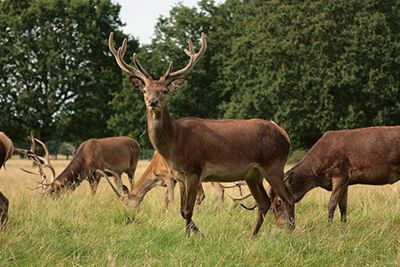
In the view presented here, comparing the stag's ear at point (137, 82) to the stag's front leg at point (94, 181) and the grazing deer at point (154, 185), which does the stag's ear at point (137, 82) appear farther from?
the stag's front leg at point (94, 181)

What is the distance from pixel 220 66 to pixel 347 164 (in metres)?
26.0

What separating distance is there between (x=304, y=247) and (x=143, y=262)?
153cm

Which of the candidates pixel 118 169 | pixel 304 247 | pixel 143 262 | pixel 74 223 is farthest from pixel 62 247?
pixel 118 169

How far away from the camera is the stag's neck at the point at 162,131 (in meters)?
6.98

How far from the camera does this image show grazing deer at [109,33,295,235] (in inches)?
276

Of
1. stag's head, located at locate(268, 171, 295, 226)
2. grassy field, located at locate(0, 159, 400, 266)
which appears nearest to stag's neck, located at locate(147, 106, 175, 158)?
grassy field, located at locate(0, 159, 400, 266)

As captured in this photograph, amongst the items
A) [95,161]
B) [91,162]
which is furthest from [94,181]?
[95,161]

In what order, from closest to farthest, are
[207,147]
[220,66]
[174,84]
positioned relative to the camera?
[174,84], [207,147], [220,66]

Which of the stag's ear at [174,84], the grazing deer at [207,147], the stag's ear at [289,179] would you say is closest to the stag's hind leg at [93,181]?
the stag's ear at [289,179]

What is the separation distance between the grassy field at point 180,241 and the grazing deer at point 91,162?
3.92 m

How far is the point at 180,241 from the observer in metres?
6.18

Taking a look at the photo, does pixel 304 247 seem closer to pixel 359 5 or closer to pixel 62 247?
pixel 62 247

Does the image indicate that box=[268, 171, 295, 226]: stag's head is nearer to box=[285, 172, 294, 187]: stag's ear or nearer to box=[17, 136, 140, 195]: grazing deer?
box=[285, 172, 294, 187]: stag's ear

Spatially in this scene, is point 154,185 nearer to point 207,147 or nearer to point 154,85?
point 207,147
